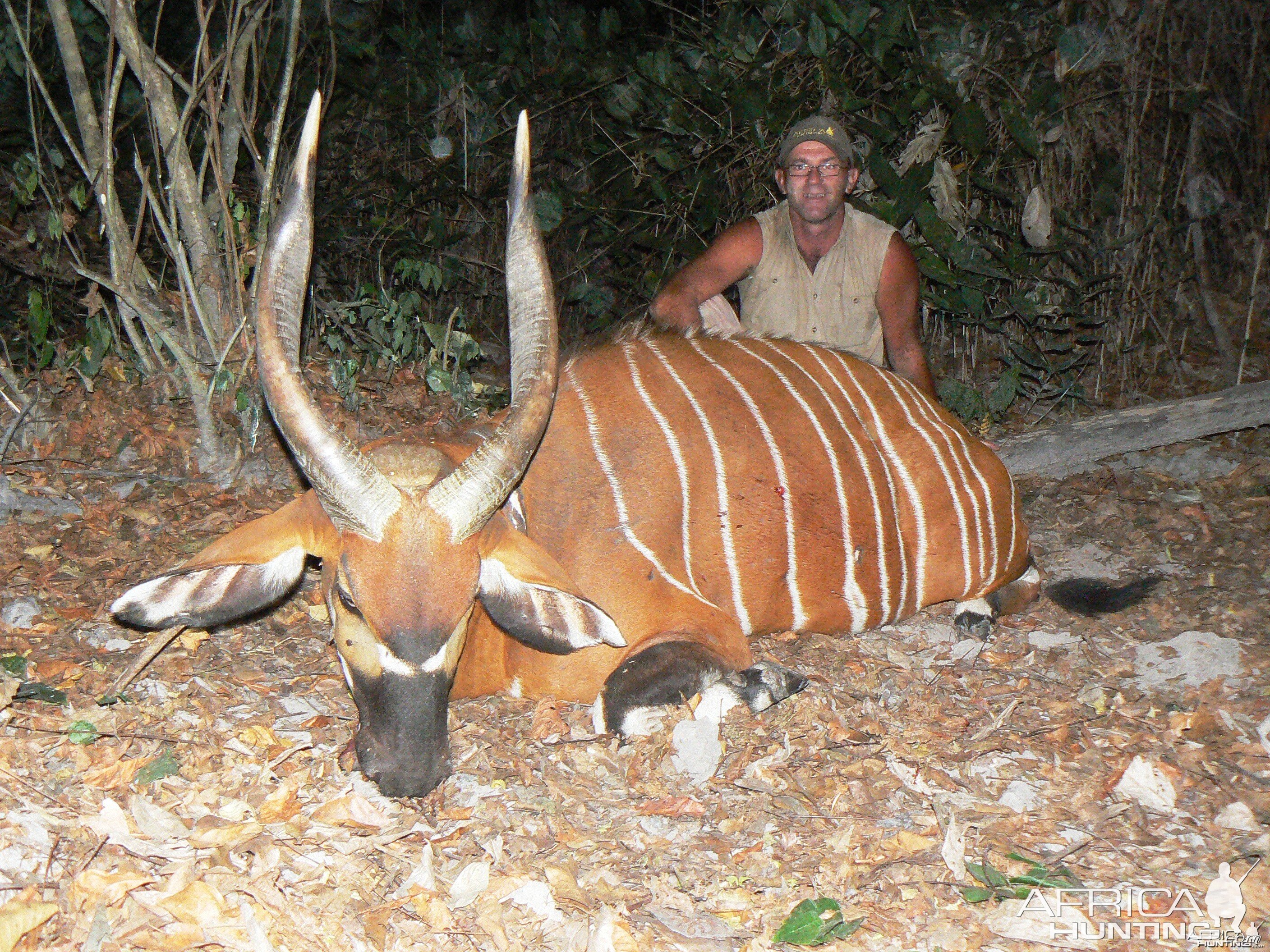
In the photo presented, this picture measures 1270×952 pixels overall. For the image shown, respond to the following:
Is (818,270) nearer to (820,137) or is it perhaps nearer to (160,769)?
(820,137)

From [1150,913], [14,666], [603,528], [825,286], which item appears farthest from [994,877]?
[825,286]

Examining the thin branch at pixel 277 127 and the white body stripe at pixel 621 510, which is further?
the thin branch at pixel 277 127

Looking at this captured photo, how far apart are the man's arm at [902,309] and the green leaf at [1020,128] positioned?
1.30 meters

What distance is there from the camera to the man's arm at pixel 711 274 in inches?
187

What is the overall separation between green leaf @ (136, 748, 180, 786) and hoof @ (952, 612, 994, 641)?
2.77 metres

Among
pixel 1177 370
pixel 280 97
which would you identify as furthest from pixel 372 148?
pixel 1177 370

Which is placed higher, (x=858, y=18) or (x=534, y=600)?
(x=858, y=18)

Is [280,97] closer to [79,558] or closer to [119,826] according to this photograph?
[79,558]

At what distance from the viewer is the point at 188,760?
9.10 ft

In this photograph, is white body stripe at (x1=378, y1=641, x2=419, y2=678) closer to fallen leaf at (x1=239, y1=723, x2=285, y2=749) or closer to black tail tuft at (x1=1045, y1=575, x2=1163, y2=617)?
fallen leaf at (x1=239, y1=723, x2=285, y2=749)

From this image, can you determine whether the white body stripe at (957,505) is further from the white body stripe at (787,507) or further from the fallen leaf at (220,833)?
the fallen leaf at (220,833)

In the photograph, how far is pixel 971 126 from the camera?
565cm

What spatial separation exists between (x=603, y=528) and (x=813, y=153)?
8.22 ft

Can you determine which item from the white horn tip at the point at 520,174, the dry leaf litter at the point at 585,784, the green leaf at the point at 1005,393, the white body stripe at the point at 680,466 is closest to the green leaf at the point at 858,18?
the green leaf at the point at 1005,393
